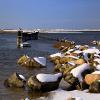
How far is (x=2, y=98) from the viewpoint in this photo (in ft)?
60.8

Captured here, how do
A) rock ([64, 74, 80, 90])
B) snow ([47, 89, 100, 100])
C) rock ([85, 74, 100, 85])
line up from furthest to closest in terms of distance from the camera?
rock ([64, 74, 80, 90]) < rock ([85, 74, 100, 85]) < snow ([47, 89, 100, 100])

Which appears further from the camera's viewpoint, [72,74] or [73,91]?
[72,74]

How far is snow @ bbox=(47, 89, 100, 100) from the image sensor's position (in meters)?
17.4

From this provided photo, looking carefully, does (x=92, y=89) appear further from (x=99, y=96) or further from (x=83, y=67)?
(x=83, y=67)

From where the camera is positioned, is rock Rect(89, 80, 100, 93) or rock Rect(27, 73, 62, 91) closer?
rock Rect(89, 80, 100, 93)

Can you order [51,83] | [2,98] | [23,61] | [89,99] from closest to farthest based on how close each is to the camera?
[89,99] < [2,98] < [51,83] < [23,61]

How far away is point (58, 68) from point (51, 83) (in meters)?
8.87

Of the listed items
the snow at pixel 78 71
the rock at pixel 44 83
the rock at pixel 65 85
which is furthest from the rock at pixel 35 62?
the rock at pixel 44 83

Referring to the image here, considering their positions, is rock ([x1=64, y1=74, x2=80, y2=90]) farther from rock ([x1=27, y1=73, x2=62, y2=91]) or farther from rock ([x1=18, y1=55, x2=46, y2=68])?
rock ([x1=18, y1=55, x2=46, y2=68])

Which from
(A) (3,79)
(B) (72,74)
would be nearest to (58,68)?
(A) (3,79)

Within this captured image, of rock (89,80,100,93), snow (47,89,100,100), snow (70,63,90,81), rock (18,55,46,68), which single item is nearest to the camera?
snow (47,89,100,100)

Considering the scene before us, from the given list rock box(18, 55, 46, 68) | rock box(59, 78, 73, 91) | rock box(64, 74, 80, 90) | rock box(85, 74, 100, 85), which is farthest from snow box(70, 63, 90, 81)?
rock box(18, 55, 46, 68)

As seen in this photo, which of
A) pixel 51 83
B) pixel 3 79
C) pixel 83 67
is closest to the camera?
pixel 51 83

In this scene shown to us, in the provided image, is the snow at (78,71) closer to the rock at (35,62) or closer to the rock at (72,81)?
the rock at (72,81)
